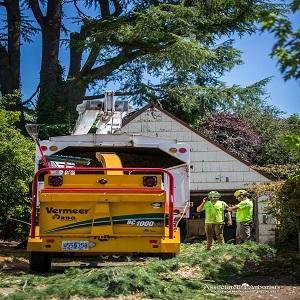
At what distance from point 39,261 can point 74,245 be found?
1004mm

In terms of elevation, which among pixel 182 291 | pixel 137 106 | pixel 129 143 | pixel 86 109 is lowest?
pixel 182 291

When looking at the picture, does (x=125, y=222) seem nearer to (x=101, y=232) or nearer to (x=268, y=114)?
(x=101, y=232)

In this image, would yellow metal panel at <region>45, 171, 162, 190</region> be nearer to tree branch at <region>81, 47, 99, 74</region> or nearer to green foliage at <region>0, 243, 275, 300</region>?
green foliage at <region>0, 243, 275, 300</region>

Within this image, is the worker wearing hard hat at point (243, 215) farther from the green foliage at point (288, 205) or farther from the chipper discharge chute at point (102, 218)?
the chipper discharge chute at point (102, 218)

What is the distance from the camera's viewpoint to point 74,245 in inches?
374

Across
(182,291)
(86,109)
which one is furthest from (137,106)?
(182,291)

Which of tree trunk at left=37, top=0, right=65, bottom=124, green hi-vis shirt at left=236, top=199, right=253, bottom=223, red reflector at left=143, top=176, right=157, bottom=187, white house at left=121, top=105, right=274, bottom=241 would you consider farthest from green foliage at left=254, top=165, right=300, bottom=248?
tree trunk at left=37, top=0, right=65, bottom=124

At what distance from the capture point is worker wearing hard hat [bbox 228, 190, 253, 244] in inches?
615

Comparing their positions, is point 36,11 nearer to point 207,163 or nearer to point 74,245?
point 207,163

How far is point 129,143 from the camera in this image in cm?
1170

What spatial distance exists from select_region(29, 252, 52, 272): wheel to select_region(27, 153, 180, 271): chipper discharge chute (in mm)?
380

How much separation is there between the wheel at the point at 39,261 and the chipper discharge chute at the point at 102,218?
0.38 meters

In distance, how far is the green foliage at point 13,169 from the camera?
16.5 metres

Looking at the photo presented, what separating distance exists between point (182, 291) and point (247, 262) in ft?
12.1
